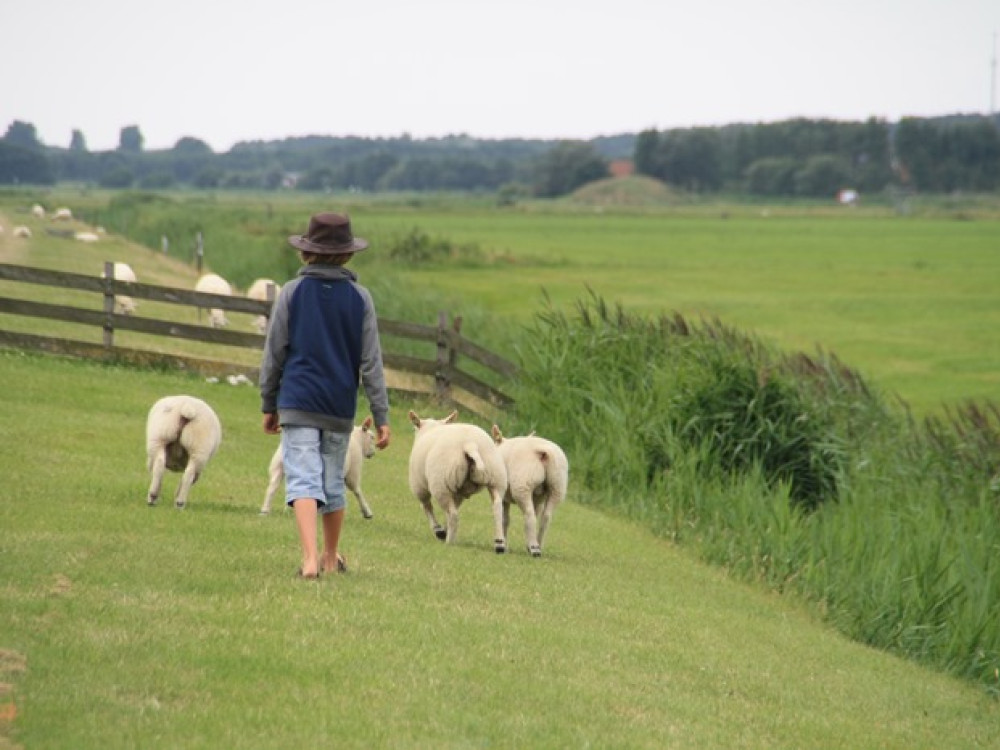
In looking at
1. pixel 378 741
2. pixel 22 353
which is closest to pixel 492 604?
pixel 378 741

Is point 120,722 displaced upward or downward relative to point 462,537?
upward

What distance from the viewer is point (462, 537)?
13539 millimetres

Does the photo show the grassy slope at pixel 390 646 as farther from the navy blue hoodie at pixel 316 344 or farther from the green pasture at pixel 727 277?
the green pasture at pixel 727 277

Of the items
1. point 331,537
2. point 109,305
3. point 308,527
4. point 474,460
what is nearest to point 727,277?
point 109,305

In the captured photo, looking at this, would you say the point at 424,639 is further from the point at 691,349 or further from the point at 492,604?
the point at 691,349

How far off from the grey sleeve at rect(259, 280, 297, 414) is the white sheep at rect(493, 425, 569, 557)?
3072mm

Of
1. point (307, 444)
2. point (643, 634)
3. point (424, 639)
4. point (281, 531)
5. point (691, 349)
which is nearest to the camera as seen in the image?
point (424, 639)

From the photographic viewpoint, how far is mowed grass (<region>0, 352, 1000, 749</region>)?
7.03 metres

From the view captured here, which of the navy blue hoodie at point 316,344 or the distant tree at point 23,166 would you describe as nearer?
the navy blue hoodie at point 316,344

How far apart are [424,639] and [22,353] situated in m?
16.6

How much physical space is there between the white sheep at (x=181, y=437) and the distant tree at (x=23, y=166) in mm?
142709

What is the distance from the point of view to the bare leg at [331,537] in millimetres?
9781

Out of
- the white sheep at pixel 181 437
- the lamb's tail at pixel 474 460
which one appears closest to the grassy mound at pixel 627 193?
the white sheep at pixel 181 437

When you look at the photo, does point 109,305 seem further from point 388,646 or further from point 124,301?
point 388,646
